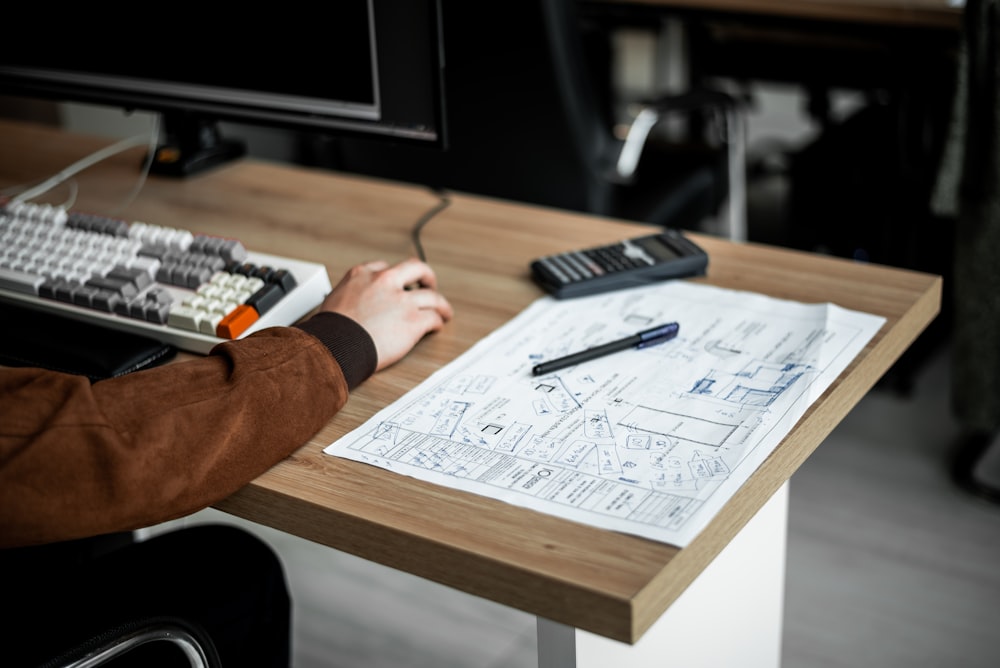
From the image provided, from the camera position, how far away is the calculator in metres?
1.08

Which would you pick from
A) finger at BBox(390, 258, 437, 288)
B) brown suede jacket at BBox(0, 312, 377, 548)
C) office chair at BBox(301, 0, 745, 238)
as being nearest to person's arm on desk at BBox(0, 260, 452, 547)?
brown suede jacket at BBox(0, 312, 377, 548)

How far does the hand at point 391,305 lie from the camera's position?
0.96 meters

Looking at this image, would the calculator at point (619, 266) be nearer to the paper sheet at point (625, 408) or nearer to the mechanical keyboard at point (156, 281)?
the paper sheet at point (625, 408)

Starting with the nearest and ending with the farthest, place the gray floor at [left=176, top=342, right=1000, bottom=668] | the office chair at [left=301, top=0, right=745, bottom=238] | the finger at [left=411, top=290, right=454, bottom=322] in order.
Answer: the finger at [left=411, top=290, right=454, bottom=322], the gray floor at [left=176, top=342, right=1000, bottom=668], the office chair at [left=301, top=0, right=745, bottom=238]

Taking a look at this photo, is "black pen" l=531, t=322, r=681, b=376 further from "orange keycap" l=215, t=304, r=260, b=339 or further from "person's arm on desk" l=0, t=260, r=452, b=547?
"orange keycap" l=215, t=304, r=260, b=339

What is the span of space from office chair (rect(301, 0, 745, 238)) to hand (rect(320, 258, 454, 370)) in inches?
28.7

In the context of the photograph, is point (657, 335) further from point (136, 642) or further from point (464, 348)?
point (136, 642)

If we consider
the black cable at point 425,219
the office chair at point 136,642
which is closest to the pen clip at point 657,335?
the black cable at point 425,219

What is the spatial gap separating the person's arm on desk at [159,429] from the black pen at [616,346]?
16 centimetres

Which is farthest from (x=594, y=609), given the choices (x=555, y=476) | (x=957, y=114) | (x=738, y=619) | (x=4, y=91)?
(x=957, y=114)

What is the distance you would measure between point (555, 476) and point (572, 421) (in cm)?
8

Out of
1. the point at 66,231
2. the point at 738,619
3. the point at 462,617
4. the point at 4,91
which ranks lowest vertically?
the point at 462,617

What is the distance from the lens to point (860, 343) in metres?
0.96

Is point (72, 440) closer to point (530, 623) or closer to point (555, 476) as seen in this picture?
point (555, 476)
